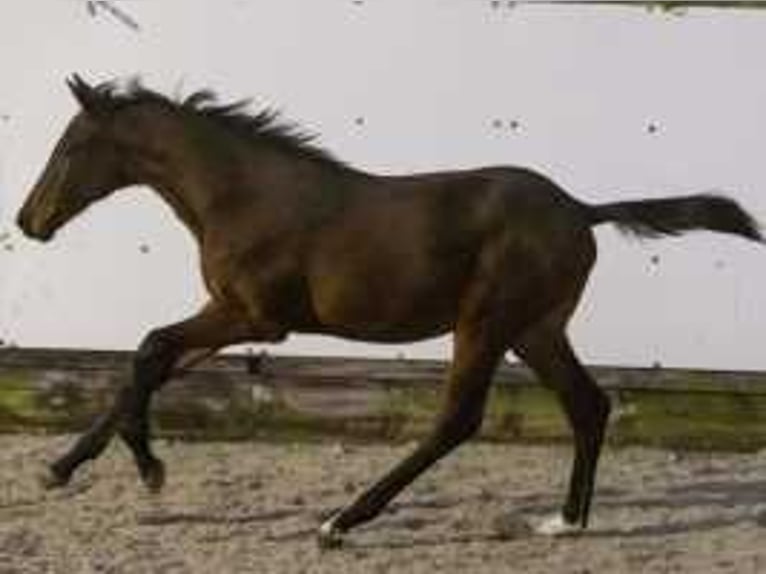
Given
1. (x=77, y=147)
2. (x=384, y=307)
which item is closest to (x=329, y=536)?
(x=384, y=307)

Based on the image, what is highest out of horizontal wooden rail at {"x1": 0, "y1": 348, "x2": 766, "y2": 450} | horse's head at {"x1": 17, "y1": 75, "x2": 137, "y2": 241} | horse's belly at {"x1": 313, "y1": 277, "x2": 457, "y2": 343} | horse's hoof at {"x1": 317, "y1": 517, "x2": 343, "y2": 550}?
horse's head at {"x1": 17, "y1": 75, "x2": 137, "y2": 241}

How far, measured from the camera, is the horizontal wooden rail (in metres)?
8.09

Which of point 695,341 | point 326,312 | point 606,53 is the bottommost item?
point 695,341

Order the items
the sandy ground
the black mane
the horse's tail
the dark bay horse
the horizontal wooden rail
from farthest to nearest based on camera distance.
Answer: the horizontal wooden rail, the black mane, the horse's tail, the dark bay horse, the sandy ground

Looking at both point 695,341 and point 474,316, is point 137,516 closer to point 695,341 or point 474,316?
point 474,316

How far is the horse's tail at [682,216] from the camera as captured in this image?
6.58 m

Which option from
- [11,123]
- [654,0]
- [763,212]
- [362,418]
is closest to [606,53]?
[654,0]

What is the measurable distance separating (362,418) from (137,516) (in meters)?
1.60

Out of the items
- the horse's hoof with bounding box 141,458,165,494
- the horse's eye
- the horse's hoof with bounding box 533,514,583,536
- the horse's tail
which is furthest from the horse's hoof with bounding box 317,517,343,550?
the horse's eye

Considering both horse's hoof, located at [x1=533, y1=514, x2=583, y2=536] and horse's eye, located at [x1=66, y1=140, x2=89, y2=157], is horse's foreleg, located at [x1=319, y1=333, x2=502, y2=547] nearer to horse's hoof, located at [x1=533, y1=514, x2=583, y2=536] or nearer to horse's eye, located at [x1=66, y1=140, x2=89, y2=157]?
horse's hoof, located at [x1=533, y1=514, x2=583, y2=536]

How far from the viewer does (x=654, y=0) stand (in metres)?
7.84

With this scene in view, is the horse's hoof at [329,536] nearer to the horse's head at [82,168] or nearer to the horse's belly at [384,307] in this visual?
the horse's belly at [384,307]

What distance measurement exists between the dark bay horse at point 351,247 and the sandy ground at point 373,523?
20cm

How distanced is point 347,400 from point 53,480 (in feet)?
5.99
